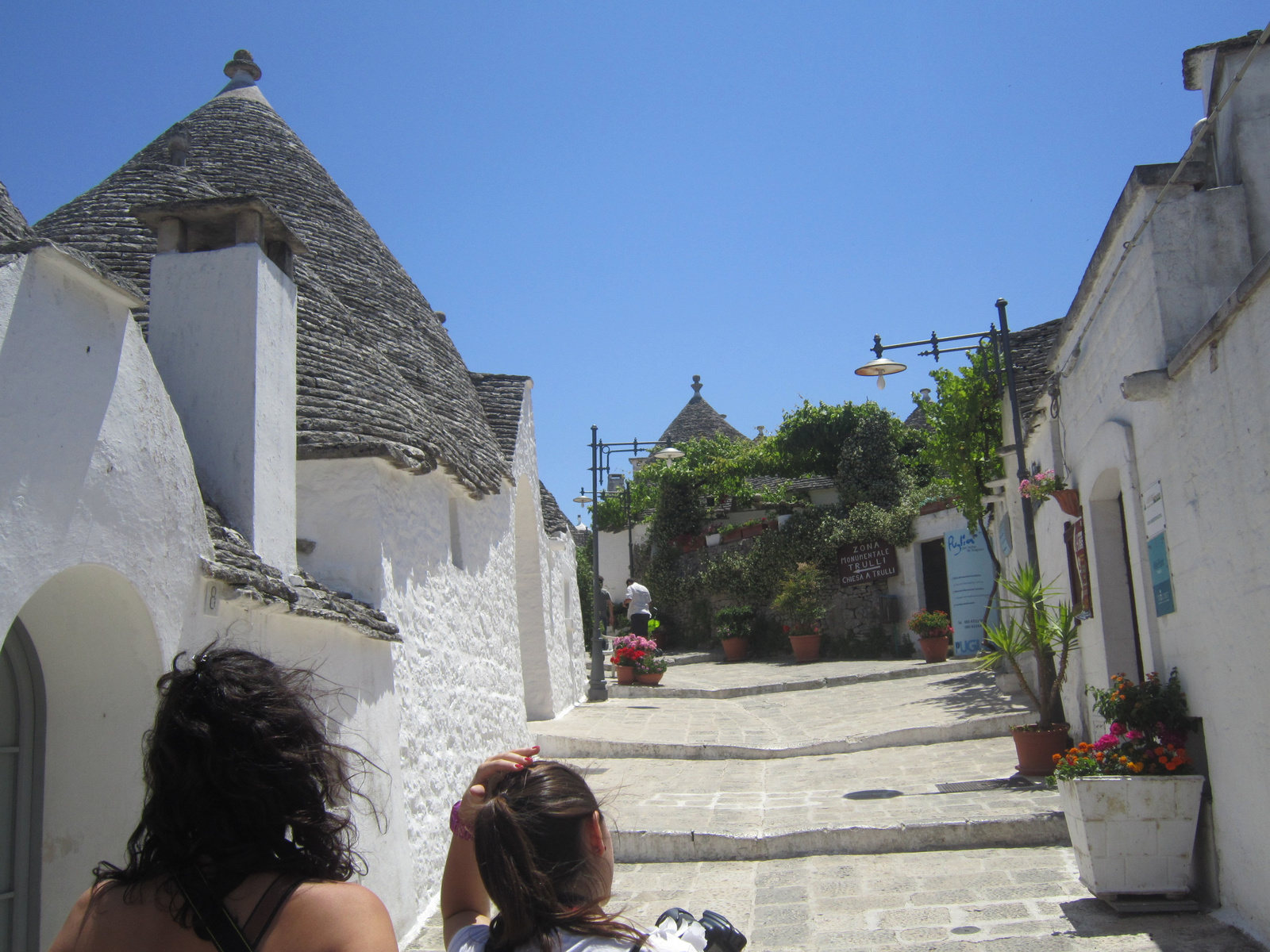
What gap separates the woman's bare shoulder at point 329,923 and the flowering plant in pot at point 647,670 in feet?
44.2

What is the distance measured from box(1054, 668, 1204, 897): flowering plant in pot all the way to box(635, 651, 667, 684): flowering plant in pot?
1025cm

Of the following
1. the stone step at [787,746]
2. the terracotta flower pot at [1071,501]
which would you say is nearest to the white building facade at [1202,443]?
the terracotta flower pot at [1071,501]

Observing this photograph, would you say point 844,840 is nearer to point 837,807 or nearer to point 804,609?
point 837,807

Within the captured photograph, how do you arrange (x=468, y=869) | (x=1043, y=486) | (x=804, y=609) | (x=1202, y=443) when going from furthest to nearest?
(x=804, y=609) < (x=1043, y=486) < (x=1202, y=443) < (x=468, y=869)

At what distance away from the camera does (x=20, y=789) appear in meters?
3.49

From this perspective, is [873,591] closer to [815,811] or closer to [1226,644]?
[815,811]

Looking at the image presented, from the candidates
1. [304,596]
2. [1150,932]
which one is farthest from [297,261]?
[1150,932]

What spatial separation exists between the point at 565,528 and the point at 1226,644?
11.3 m

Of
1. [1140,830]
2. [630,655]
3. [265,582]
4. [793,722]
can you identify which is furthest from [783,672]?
[265,582]

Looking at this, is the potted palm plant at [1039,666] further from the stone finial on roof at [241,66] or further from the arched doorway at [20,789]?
the stone finial on roof at [241,66]

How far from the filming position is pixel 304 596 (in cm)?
495

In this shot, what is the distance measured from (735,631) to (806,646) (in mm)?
2037

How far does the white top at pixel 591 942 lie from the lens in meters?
1.73

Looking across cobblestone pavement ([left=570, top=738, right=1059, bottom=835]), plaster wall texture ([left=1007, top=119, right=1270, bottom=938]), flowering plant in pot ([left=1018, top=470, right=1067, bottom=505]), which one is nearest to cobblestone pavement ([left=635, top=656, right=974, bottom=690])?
cobblestone pavement ([left=570, top=738, right=1059, bottom=835])
